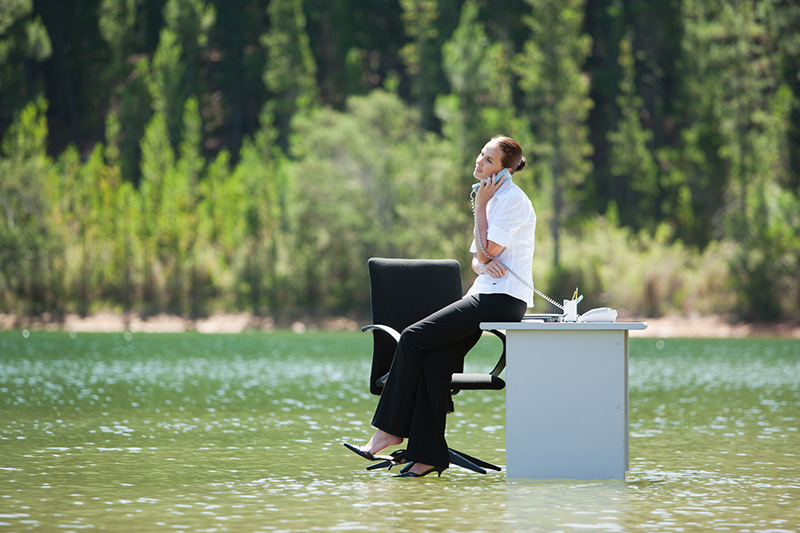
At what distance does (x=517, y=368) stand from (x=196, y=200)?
127 ft

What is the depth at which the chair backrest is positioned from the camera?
6949 mm

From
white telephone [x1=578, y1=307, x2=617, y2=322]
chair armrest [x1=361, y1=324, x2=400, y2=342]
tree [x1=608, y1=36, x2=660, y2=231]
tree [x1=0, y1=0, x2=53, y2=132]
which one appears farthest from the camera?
tree [x1=608, y1=36, x2=660, y2=231]

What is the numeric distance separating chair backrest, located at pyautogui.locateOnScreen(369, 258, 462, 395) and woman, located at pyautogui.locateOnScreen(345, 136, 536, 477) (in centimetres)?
43

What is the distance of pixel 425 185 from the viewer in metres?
41.1

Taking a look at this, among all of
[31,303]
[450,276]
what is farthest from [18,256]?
[450,276]

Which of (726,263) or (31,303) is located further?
(31,303)

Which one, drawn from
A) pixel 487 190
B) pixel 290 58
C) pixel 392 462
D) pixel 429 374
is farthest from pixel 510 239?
pixel 290 58

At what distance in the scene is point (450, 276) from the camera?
7.10 metres

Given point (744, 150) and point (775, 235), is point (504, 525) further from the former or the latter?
point (744, 150)

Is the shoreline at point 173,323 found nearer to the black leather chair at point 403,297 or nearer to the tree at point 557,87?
the tree at point 557,87

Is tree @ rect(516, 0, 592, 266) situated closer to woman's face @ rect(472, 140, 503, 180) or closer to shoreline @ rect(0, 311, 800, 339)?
shoreline @ rect(0, 311, 800, 339)

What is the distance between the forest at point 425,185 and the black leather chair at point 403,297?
28.7m

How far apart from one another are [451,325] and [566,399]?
70cm

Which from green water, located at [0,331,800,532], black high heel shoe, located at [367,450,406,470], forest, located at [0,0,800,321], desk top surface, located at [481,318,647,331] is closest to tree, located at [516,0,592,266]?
forest, located at [0,0,800,321]
